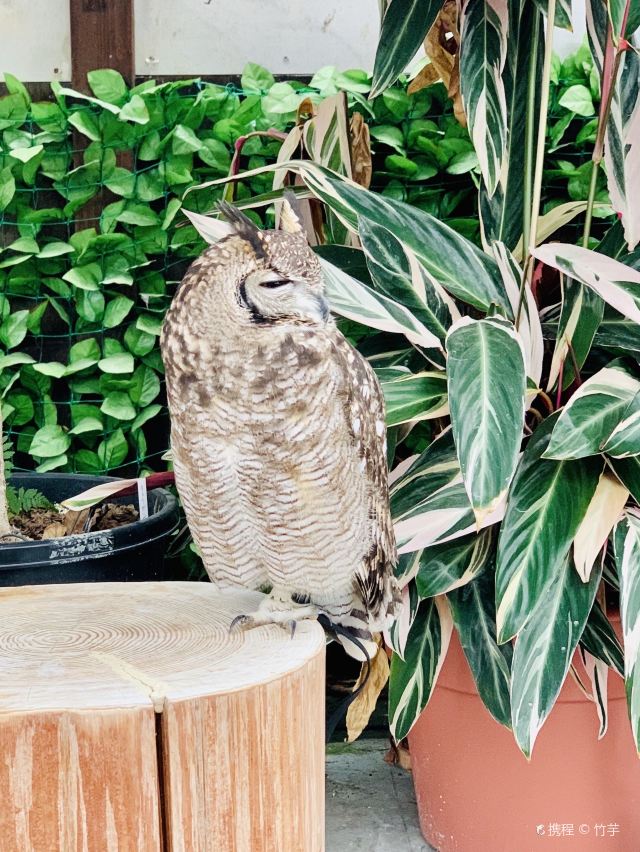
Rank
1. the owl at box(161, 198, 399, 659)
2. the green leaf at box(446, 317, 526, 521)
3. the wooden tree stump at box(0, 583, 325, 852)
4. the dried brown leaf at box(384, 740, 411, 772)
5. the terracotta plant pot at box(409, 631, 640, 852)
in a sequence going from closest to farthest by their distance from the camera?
the wooden tree stump at box(0, 583, 325, 852) → the owl at box(161, 198, 399, 659) → the green leaf at box(446, 317, 526, 521) → the terracotta plant pot at box(409, 631, 640, 852) → the dried brown leaf at box(384, 740, 411, 772)

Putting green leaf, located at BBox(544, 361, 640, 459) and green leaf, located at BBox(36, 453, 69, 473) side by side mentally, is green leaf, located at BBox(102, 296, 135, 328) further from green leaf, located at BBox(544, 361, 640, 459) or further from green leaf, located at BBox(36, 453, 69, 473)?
green leaf, located at BBox(544, 361, 640, 459)

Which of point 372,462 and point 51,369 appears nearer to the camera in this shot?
point 372,462

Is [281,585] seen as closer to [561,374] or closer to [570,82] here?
[561,374]

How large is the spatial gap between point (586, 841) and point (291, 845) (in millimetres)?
1025

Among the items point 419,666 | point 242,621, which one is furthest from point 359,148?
point 242,621

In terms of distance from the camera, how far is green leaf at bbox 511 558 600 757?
5.61 feet

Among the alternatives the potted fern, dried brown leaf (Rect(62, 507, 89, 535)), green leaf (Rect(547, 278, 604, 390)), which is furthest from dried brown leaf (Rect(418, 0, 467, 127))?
dried brown leaf (Rect(62, 507, 89, 535))

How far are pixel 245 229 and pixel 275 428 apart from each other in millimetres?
258

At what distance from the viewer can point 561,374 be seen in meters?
1.95

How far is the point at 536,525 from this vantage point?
174 cm

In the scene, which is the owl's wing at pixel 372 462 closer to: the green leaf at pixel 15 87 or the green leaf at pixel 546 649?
the green leaf at pixel 546 649

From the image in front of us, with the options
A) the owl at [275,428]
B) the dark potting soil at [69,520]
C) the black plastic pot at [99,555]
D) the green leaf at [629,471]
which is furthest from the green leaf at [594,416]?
the dark potting soil at [69,520]

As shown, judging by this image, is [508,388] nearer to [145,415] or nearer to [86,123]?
[145,415]

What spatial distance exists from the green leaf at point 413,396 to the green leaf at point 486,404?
0.65ft
